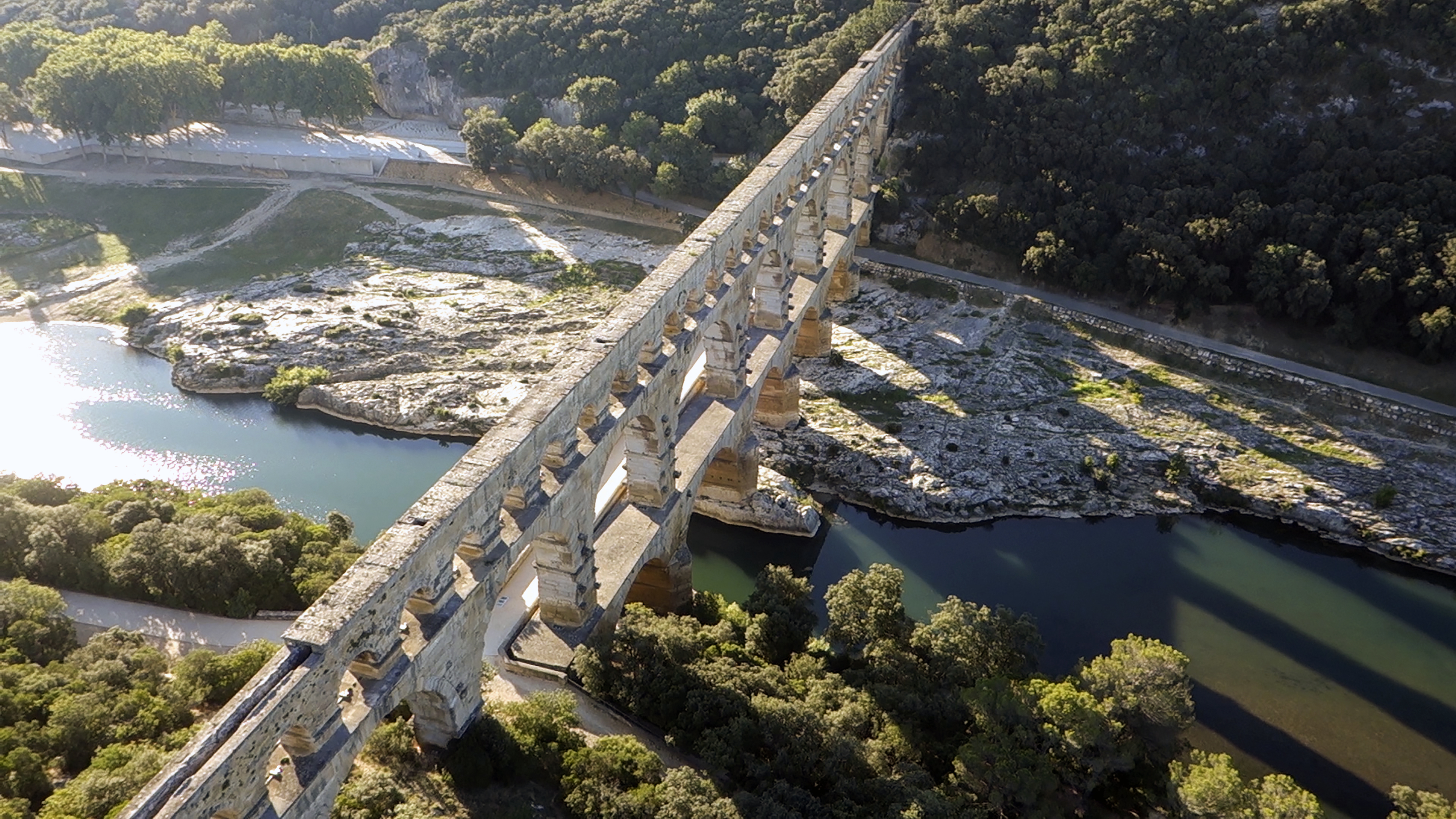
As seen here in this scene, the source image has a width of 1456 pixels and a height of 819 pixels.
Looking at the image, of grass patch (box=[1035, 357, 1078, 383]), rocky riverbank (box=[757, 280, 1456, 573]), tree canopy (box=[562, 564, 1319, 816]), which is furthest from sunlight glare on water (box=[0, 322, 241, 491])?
grass patch (box=[1035, 357, 1078, 383])

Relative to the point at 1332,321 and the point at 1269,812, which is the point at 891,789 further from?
the point at 1332,321

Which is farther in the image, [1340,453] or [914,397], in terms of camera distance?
[914,397]

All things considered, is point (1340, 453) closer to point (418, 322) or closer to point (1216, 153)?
point (1216, 153)

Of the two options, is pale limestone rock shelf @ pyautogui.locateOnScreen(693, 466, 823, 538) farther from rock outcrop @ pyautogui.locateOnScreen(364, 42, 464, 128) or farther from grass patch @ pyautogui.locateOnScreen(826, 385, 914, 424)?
rock outcrop @ pyautogui.locateOnScreen(364, 42, 464, 128)

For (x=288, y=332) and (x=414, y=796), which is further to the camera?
(x=288, y=332)

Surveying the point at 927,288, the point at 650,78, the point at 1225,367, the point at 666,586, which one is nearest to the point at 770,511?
the point at 666,586

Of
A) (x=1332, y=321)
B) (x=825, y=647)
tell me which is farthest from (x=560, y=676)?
(x=1332, y=321)
